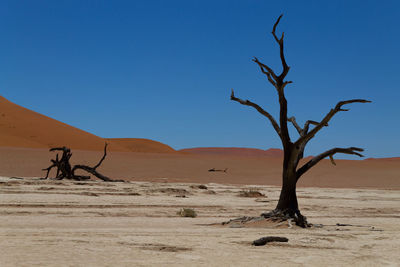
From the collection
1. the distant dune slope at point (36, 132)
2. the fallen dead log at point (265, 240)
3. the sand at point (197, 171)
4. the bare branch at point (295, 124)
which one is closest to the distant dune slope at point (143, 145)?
the distant dune slope at point (36, 132)

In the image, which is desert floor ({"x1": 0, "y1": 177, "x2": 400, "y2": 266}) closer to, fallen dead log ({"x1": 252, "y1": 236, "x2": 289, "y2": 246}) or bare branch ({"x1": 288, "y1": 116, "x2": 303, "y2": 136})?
fallen dead log ({"x1": 252, "y1": 236, "x2": 289, "y2": 246})

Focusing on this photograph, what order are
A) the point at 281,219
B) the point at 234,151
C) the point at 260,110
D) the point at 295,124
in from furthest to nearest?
the point at 234,151 → the point at 295,124 → the point at 260,110 → the point at 281,219

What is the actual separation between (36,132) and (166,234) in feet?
208

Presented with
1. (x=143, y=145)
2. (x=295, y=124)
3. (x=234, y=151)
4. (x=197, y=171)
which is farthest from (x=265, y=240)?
(x=234, y=151)

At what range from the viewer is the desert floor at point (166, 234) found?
21.3ft

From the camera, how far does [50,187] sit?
62.3 ft

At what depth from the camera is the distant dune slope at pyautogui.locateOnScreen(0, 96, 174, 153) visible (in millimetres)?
60938

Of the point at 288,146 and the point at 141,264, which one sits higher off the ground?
the point at 288,146

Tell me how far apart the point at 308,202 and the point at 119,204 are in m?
7.33

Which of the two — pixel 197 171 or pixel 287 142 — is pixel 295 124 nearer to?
pixel 287 142

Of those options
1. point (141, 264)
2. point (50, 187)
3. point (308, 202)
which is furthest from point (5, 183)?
point (141, 264)

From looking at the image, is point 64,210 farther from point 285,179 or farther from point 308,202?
point 308,202

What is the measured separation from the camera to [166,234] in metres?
8.73

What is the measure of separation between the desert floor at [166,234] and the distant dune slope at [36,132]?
44194 mm
